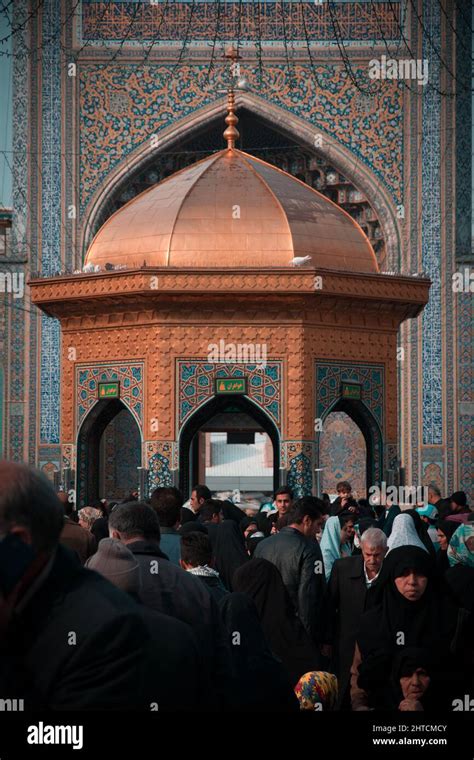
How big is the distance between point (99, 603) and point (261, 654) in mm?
1594

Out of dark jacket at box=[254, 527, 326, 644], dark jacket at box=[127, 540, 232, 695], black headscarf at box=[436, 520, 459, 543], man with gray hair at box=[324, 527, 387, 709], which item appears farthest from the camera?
black headscarf at box=[436, 520, 459, 543]

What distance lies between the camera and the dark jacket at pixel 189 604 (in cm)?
332

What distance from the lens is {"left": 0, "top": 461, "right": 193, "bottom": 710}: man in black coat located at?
7.02 ft

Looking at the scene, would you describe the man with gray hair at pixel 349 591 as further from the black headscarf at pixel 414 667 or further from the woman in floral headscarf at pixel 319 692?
the woman in floral headscarf at pixel 319 692

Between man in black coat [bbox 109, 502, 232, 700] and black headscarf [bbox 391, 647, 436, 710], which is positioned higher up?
man in black coat [bbox 109, 502, 232, 700]

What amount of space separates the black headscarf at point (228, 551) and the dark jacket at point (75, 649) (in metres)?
4.37

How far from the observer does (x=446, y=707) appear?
12.9ft

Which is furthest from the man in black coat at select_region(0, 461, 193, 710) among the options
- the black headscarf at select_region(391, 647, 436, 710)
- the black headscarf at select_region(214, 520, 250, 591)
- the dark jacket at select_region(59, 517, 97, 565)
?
the black headscarf at select_region(214, 520, 250, 591)

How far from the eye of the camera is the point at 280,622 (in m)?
5.06
